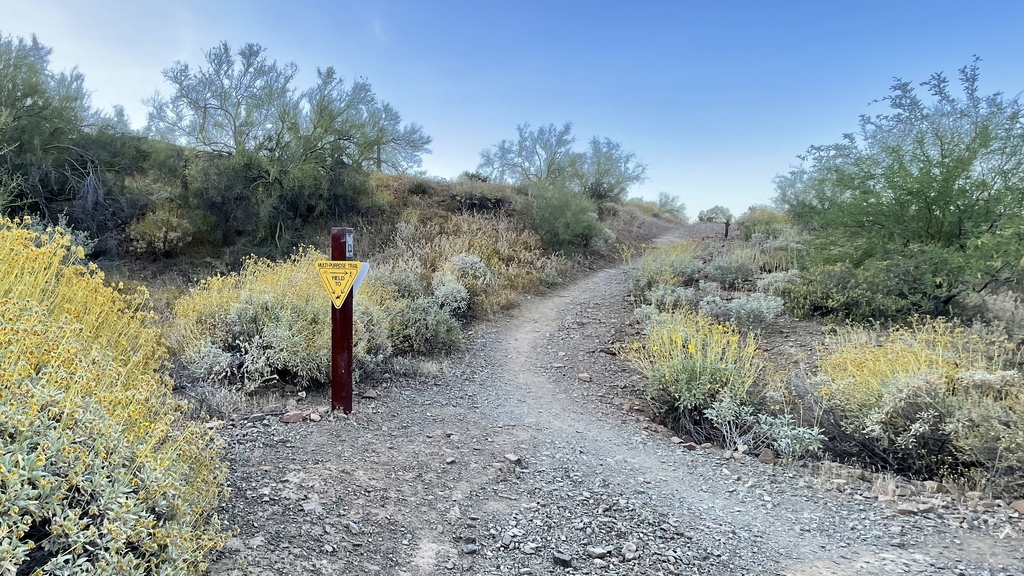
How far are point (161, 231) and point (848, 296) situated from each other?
12.9 metres

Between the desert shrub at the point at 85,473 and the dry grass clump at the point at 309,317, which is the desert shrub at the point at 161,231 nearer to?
the dry grass clump at the point at 309,317

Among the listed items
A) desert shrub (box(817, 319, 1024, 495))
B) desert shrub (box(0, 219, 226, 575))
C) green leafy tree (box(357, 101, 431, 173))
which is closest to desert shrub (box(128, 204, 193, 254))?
green leafy tree (box(357, 101, 431, 173))

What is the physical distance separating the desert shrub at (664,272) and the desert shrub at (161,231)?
975 centimetres

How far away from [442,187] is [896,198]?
12475mm

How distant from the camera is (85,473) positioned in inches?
70.1

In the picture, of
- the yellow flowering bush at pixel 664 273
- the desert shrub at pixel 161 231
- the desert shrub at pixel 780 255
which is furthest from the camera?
the desert shrub at pixel 161 231

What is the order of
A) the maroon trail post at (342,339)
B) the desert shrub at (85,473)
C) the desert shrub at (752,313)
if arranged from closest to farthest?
1. the desert shrub at (85,473)
2. the maroon trail post at (342,339)
3. the desert shrub at (752,313)

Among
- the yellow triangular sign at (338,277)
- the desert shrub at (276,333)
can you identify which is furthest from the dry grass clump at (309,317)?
the yellow triangular sign at (338,277)

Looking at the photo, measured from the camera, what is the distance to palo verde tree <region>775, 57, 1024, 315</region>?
6980 millimetres

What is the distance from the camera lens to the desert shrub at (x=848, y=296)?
23.9ft

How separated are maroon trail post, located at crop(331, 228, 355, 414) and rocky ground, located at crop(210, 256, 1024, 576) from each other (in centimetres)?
17

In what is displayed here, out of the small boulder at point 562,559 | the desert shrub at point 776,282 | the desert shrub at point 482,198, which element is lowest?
the small boulder at point 562,559

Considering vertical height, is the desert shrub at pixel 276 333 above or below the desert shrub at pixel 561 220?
below

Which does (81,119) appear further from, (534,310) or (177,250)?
(534,310)
